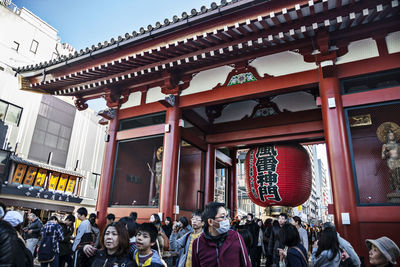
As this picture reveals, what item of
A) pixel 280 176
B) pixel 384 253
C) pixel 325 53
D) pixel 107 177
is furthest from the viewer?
pixel 107 177

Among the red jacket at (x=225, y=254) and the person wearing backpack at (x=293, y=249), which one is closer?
the red jacket at (x=225, y=254)

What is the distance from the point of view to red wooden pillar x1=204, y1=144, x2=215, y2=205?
9.12 meters

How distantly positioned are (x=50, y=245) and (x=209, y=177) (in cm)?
535

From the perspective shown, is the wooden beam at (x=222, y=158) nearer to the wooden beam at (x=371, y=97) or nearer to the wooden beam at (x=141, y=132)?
the wooden beam at (x=141, y=132)

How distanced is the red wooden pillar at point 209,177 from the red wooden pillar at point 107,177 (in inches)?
125

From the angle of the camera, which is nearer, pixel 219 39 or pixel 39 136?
pixel 219 39

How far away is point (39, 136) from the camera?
20.1m

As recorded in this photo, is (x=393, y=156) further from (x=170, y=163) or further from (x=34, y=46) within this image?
(x=34, y=46)

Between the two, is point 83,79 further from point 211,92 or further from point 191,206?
point 191,206

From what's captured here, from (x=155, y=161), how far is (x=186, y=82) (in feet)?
12.6

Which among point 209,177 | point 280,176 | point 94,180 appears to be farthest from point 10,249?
point 94,180

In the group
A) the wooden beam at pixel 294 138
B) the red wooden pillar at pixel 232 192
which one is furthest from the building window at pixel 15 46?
the wooden beam at pixel 294 138

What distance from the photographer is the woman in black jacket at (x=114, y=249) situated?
8.12ft

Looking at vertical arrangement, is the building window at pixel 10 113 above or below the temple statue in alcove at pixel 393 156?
above
